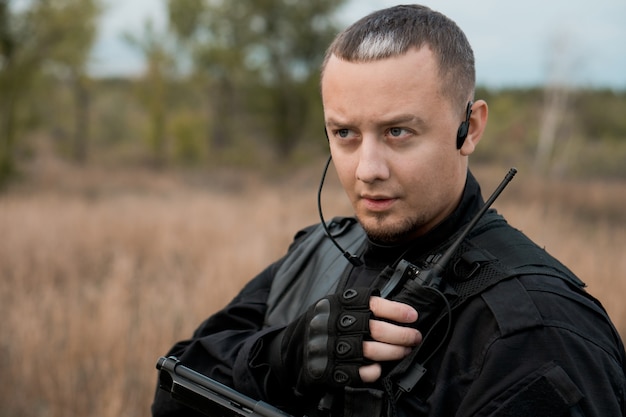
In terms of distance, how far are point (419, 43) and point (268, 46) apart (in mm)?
22270

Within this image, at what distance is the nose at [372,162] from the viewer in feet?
4.11

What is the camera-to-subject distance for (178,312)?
14.0 ft

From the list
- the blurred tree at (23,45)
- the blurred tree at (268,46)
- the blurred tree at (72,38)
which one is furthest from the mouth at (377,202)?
the blurred tree at (268,46)

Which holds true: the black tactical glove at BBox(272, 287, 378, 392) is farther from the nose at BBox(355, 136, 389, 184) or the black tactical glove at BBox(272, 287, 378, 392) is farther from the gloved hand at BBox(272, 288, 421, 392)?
the nose at BBox(355, 136, 389, 184)

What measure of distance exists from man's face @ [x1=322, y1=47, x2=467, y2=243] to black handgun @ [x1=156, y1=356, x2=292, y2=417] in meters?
0.50

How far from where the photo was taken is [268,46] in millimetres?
22641

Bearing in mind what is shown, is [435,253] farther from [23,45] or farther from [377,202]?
[23,45]

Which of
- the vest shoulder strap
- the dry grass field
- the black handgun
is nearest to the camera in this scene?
the black handgun

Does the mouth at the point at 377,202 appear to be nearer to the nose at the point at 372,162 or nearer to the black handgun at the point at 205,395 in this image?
the nose at the point at 372,162

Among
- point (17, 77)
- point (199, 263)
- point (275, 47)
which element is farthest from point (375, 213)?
point (275, 47)

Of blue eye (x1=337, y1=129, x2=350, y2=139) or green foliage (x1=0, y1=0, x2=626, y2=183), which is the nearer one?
blue eye (x1=337, y1=129, x2=350, y2=139)

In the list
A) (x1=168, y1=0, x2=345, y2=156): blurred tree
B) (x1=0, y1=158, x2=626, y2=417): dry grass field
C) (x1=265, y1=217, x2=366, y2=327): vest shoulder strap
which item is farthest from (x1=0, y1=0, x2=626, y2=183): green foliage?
(x1=265, y1=217, x2=366, y2=327): vest shoulder strap

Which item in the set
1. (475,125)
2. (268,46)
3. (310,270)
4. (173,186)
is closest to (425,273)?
(475,125)

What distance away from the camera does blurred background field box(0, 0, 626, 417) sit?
3.80 m
